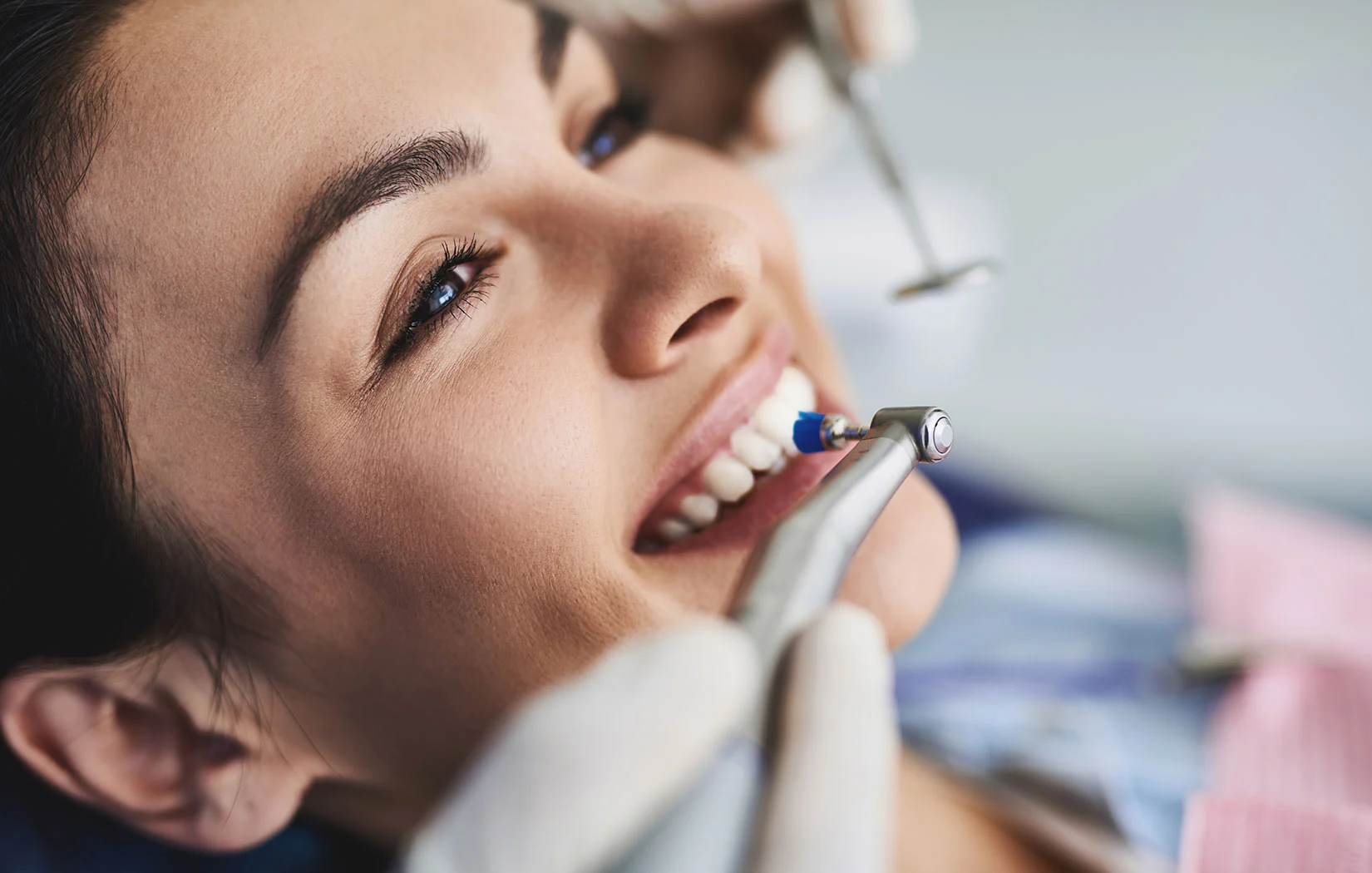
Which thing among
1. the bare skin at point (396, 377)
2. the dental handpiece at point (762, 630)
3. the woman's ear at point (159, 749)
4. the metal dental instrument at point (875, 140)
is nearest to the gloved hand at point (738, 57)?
the metal dental instrument at point (875, 140)

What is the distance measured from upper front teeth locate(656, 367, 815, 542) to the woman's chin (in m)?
0.10

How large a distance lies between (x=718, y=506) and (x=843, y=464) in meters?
0.21

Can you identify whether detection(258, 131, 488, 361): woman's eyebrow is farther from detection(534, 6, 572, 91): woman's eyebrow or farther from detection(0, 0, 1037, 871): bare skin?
detection(534, 6, 572, 91): woman's eyebrow

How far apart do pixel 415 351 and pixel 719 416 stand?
233 millimetres

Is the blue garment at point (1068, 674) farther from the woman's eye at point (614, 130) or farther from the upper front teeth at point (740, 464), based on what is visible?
the woman's eye at point (614, 130)

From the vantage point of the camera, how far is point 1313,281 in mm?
2041

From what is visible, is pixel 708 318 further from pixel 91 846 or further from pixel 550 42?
pixel 91 846

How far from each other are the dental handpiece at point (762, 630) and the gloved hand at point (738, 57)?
82 centimetres

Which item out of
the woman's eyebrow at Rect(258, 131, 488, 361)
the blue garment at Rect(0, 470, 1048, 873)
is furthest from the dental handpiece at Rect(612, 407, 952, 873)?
the blue garment at Rect(0, 470, 1048, 873)

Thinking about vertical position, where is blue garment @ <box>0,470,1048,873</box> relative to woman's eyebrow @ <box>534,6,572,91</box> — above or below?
below

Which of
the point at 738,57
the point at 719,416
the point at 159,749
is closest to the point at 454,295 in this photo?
the point at 719,416

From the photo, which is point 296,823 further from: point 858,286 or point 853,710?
point 858,286

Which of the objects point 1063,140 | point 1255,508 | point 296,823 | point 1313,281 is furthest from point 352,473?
point 1313,281

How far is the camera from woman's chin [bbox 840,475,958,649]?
2.51ft
